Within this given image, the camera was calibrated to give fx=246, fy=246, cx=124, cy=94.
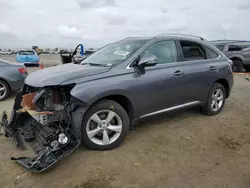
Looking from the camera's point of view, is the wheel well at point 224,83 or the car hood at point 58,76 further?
the wheel well at point 224,83

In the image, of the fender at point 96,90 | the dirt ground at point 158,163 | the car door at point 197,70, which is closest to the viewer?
the dirt ground at point 158,163

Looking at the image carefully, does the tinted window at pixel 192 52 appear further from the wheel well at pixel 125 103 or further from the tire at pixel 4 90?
the tire at pixel 4 90

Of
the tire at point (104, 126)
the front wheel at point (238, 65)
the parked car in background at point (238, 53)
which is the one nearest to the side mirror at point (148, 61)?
the tire at point (104, 126)

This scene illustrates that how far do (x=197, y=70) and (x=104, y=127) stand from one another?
89.4 inches

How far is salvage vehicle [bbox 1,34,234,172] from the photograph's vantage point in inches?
132

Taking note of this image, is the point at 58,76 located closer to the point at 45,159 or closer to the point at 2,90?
the point at 45,159

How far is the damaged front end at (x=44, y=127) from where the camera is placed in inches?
124

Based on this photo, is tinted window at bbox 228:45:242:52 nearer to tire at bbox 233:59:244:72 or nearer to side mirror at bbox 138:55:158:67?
tire at bbox 233:59:244:72

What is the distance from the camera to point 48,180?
2.94 meters

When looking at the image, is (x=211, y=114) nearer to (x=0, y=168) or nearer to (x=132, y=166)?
(x=132, y=166)

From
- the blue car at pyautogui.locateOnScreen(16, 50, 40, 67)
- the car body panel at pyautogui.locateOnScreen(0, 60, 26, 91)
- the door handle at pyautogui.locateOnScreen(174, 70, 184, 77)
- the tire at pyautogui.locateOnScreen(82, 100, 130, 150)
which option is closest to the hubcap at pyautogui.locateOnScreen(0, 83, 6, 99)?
the car body panel at pyautogui.locateOnScreen(0, 60, 26, 91)

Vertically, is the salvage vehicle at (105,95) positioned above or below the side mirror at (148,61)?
below

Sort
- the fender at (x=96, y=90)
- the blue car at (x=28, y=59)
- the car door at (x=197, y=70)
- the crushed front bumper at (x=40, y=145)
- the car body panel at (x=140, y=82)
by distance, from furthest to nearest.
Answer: the blue car at (x=28, y=59) → the car door at (x=197, y=70) → the car body panel at (x=140, y=82) → the fender at (x=96, y=90) → the crushed front bumper at (x=40, y=145)

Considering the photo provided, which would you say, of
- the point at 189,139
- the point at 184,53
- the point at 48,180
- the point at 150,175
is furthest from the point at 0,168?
the point at 184,53
